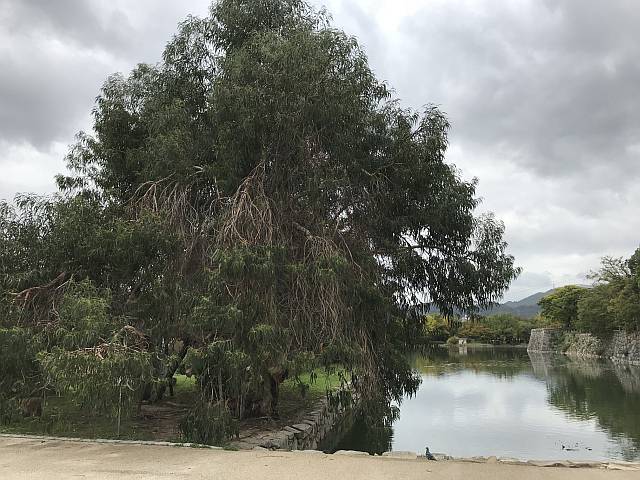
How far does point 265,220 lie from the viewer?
24.6ft

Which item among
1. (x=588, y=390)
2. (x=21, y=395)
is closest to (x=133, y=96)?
(x=21, y=395)

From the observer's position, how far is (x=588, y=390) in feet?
67.9

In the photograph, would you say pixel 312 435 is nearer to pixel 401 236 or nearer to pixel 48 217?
pixel 401 236

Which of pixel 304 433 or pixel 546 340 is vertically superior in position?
pixel 546 340

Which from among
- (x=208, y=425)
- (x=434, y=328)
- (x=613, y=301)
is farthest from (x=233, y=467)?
(x=613, y=301)

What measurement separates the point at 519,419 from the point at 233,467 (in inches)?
469

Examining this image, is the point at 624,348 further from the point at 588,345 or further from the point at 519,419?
the point at 519,419

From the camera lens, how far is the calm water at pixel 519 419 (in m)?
10.9

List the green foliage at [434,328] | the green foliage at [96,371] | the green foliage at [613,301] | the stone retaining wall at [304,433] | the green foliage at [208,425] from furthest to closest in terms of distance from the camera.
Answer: the green foliage at [613,301] < the green foliage at [434,328] < the stone retaining wall at [304,433] < the green foliage at [208,425] < the green foliage at [96,371]

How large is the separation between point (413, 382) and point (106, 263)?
5.41 metres

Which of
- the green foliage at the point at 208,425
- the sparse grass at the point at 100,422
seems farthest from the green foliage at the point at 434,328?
the green foliage at the point at 208,425

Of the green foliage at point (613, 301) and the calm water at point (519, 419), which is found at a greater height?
the green foliage at point (613, 301)

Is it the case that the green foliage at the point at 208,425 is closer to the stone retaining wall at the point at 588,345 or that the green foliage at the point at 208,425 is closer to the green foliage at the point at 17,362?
the green foliage at the point at 17,362

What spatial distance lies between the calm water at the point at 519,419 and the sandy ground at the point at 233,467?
351 centimetres
